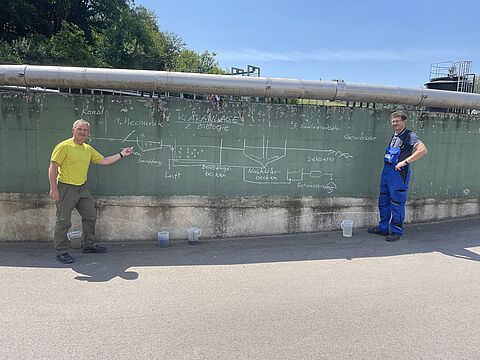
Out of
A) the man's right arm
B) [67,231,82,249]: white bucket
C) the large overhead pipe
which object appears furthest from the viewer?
[67,231,82,249]: white bucket

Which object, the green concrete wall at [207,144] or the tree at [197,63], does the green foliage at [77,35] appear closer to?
the tree at [197,63]

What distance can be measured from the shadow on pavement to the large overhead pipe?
2237 millimetres

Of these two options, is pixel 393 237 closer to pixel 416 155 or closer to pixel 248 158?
pixel 416 155

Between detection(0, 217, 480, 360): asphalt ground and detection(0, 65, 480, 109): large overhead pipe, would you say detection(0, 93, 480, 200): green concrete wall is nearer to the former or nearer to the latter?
detection(0, 65, 480, 109): large overhead pipe

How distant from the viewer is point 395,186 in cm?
559

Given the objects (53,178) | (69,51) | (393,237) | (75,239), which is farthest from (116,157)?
(69,51)

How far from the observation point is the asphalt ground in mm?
2891

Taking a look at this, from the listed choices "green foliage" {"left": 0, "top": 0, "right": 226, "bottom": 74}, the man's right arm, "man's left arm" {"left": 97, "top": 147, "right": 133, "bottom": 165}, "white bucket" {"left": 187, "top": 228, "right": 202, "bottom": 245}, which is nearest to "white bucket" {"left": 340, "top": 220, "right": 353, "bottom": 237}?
"white bucket" {"left": 187, "top": 228, "right": 202, "bottom": 245}

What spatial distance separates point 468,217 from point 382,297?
4.40m

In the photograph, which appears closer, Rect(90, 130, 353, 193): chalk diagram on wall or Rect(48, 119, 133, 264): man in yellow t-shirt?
Rect(48, 119, 133, 264): man in yellow t-shirt

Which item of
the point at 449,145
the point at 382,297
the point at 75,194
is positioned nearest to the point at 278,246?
the point at 382,297

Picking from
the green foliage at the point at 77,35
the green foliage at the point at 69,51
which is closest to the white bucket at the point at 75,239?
the green foliage at the point at 77,35

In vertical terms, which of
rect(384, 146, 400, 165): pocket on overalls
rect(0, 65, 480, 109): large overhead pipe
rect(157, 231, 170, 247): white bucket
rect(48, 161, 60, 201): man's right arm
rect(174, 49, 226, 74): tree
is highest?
rect(174, 49, 226, 74): tree

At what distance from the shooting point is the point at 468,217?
704 centimetres
